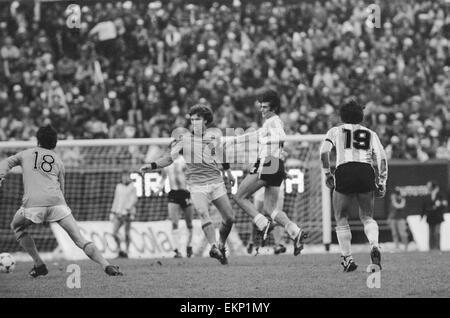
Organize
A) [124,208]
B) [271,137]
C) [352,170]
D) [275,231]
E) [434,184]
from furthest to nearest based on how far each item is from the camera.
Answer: [434,184], [124,208], [275,231], [271,137], [352,170]

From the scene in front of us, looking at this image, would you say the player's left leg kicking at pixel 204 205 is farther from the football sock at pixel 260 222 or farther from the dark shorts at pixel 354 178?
the dark shorts at pixel 354 178

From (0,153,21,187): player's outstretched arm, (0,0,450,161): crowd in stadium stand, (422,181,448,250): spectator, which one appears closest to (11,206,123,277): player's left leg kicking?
(0,153,21,187): player's outstretched arm

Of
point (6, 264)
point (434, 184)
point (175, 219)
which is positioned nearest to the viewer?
point (6, 264)

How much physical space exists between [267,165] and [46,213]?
3249 mm

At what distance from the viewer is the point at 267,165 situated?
13875 millimetres

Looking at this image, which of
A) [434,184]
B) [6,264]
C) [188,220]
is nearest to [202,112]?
[6,264]

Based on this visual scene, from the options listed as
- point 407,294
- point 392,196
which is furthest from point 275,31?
point 407,294

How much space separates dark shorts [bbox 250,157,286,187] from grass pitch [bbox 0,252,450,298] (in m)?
1.21

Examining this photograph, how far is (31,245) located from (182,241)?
23.1 feet

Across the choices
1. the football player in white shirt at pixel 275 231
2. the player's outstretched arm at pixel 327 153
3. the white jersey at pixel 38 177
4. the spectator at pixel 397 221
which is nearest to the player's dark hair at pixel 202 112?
the white jersey at pixel 38 177

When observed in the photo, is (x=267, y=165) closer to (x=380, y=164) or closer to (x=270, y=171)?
(x=270, y=171)

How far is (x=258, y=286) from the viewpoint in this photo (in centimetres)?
1090

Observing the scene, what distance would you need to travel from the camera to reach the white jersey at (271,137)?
1371 centimetres
